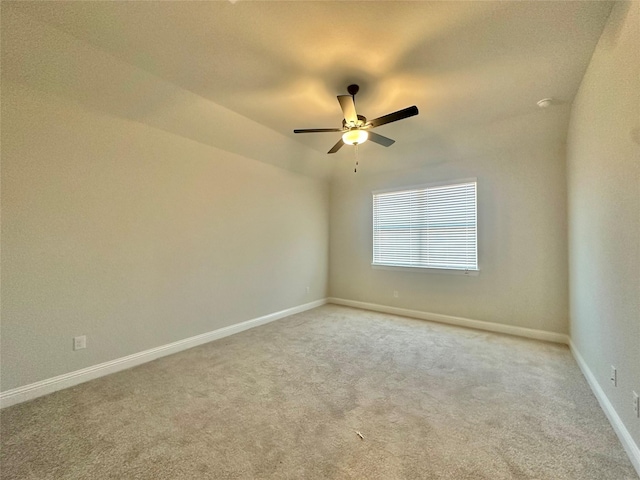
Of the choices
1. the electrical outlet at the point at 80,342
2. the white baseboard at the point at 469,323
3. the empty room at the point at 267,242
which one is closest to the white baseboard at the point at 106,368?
the empty room at the point at 267,242

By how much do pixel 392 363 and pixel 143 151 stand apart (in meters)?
3.60

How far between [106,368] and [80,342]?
0.36 meters

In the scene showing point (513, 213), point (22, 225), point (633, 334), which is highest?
point (513, 213)

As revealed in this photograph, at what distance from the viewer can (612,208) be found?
197 centimetres

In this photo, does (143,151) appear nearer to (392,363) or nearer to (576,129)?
(392,363)

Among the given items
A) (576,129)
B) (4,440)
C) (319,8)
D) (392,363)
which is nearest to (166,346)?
(4,440)

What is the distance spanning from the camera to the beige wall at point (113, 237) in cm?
231

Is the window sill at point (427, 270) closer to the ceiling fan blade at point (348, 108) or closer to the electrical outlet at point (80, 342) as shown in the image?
the ceiling fan blade at point (348, 108)

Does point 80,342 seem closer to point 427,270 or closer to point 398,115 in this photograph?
point 398,115

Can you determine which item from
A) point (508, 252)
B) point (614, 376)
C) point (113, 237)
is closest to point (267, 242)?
point (113, 237)

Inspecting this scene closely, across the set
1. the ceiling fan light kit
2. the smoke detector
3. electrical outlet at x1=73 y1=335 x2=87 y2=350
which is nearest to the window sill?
the smoke detector

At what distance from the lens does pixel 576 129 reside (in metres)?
2.96

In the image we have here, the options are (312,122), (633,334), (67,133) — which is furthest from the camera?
(312,122)

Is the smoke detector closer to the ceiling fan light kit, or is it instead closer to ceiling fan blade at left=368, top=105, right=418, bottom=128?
ceiling fan blade at left=368, top=105, right=418, bottom=128
